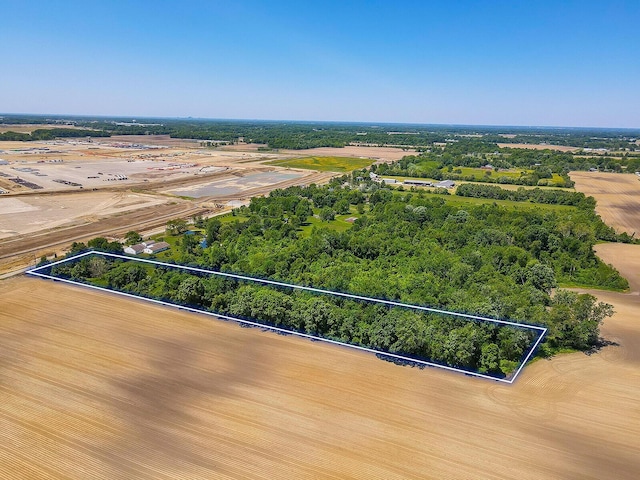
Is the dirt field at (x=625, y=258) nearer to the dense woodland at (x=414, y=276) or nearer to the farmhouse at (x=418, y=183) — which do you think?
the dense woodland at (x=414, y=276)

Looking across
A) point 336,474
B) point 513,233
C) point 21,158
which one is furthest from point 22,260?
point 21,158

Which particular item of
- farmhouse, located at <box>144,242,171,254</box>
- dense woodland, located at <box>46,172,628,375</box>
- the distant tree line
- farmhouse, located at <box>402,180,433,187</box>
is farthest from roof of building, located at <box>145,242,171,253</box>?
the distant tree line

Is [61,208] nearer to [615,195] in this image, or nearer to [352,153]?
[615,195]

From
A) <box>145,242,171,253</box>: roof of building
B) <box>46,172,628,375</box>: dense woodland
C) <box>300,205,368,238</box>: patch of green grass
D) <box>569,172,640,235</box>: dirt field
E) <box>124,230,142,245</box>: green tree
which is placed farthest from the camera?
<box>569,172,640,235</box>: dirt field

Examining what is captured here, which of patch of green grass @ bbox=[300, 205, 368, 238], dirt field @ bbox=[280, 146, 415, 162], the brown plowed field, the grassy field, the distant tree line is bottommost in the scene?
the brown plowed field

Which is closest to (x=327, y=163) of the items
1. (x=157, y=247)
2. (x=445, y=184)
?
(x=445, y=184)

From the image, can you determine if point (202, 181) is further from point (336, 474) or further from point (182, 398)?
point (336, 474)

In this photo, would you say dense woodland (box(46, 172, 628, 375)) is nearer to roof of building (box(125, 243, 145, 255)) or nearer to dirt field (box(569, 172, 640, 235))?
roof of building (box(125, 243, 145, 255))
